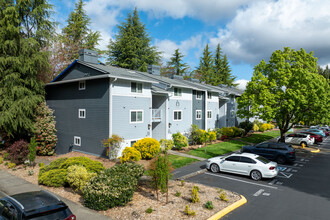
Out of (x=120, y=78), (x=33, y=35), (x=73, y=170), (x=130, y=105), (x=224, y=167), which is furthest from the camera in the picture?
(x=33, y=35)

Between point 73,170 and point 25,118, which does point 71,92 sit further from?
point 73,170

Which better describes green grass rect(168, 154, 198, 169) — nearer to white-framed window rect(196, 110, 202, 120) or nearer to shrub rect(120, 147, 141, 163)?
shrub rect(120, 147, 141, 163)

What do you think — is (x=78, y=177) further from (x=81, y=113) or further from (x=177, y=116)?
(x=177, y=116)

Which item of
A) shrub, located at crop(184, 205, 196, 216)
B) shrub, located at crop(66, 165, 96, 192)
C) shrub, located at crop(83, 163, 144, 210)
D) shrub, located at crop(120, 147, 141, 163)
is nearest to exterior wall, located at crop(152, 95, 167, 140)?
shrub, located at crop(120, 147, 141, 163)

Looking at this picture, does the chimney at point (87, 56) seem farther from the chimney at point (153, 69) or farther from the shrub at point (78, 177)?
the shrub at point (78, 177)

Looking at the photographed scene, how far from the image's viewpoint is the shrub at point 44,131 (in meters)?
22.7

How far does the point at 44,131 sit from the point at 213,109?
75.8ft

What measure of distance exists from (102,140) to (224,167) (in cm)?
1094

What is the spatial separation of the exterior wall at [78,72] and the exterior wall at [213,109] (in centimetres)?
1796

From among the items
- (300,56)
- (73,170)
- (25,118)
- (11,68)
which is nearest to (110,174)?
(73,170)

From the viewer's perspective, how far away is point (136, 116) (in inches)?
844

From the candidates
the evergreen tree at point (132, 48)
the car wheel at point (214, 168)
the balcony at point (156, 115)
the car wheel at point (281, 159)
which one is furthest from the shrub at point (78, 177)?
the evergreen tree at point (132, 48)

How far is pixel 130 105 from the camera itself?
20859mm

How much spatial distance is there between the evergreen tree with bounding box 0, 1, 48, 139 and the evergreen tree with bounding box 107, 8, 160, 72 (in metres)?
18.9
